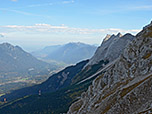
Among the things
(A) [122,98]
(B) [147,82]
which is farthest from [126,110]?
(B) [147,82]

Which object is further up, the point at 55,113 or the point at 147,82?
the point at 147,82

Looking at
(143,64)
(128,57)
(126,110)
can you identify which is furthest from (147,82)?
(128,57)

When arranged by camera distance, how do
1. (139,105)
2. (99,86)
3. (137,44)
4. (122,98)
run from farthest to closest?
(99,86) < (137,44) < (122,98) < (139,105)

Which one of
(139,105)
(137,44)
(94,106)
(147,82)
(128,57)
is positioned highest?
(137,44)

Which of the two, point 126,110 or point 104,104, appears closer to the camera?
point 126,110

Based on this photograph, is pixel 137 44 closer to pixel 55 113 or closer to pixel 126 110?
pixel 126 110

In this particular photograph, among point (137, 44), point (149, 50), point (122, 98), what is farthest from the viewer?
point (137, 44)

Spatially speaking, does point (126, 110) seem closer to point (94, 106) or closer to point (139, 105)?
point (139, 105)
